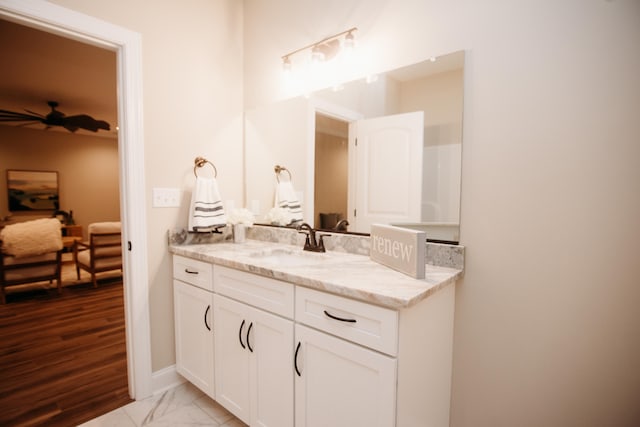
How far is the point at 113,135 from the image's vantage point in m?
7.07

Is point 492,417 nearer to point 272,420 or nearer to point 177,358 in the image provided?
point 272,420

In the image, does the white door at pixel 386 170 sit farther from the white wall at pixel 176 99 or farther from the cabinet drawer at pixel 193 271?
the white wall at pixel 176 99

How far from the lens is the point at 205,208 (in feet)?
6.59

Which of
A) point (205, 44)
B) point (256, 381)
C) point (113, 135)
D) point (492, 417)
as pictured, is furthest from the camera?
point (113, 135)

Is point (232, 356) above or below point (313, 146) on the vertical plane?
below

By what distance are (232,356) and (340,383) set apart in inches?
27.1

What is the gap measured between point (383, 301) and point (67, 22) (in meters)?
2.01

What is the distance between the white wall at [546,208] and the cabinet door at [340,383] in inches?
22.5

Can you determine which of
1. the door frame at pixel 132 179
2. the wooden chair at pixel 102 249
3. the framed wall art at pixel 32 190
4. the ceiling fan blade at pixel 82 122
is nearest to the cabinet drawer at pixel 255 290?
the door frame at pixel 132 179

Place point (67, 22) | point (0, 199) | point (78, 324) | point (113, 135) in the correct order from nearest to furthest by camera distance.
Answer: point (67, 22)
point (78, 324)
point (0, 199)
point (113, 135)

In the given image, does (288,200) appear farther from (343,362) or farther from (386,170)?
(343,362)

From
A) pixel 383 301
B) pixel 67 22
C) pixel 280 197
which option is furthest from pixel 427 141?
pixel 67 22

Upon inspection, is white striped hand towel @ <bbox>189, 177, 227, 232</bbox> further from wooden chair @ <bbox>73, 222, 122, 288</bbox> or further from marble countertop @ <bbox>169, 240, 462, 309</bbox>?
wooden chair @ <bbox>73, 222, 122, 288</bbox>

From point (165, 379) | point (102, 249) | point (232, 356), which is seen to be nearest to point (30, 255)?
point (102, 249)
